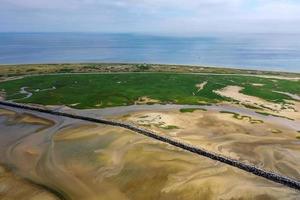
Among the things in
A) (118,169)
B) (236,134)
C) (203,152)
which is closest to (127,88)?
(236,134)

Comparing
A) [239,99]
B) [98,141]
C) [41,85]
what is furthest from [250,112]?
[41,85]

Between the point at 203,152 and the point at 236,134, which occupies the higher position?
the point at 203,152

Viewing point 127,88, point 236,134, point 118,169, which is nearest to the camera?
point 118,169

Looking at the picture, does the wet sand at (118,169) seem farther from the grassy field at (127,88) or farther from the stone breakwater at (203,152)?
the grassy field at (127,88)

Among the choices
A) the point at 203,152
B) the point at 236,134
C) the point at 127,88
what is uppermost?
the point at 203,152

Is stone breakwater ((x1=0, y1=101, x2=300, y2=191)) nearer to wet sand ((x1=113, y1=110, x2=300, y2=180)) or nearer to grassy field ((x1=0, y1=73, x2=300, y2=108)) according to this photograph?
wet sand ((x1=113, y1=110, x2=300, y2=180))

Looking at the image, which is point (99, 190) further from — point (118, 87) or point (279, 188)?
point (118, 87)

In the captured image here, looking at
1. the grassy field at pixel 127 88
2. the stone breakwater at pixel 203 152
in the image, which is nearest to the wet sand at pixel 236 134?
the stone breakwater at pixel 203 152

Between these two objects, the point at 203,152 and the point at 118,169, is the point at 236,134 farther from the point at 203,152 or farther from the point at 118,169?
the point at 118,169
